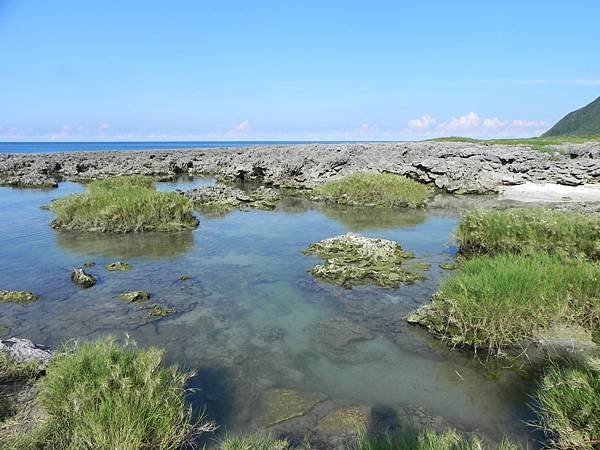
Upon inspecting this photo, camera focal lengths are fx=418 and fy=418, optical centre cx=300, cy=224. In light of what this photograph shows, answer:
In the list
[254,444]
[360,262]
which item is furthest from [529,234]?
[254,444]

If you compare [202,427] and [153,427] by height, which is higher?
[153,427]

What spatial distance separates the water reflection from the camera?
54.4ft

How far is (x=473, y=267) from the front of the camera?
10570 millimetres

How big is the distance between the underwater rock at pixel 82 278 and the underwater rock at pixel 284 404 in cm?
807

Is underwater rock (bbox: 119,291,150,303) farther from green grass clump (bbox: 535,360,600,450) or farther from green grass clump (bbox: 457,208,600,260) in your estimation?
green grass clump (bbox: 457,208,600,260)

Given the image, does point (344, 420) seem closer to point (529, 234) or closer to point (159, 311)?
point (159, 311)

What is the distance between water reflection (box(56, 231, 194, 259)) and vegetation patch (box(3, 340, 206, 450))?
10.5 meters

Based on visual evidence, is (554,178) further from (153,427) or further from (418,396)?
(153,427)

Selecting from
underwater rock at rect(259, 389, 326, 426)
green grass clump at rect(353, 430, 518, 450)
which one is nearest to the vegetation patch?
underwater rock at rect(259, 389, 326, 426)

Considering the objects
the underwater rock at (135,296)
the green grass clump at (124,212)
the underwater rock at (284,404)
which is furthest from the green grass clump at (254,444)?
the green grass clump at (124,212)

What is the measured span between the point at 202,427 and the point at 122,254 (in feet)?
39.2

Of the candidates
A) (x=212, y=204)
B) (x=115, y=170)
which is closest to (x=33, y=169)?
(x=115, y=170)

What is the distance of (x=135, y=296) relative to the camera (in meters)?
11.7

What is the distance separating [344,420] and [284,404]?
1073mm
